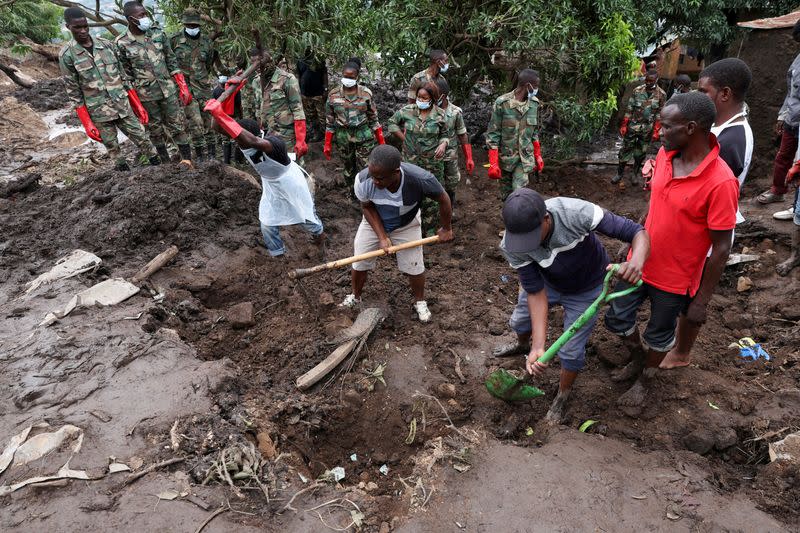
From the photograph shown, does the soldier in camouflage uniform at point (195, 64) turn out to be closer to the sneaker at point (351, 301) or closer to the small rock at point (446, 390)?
the sneaker at point (351, 301)

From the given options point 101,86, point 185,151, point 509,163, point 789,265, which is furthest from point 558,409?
point 101,86

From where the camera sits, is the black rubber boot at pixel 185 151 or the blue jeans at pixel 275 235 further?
the black rubber boot at pixel 185 151

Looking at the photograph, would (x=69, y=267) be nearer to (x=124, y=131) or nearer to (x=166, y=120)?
(x=124, y=131)

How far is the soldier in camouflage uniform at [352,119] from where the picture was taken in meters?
6.20

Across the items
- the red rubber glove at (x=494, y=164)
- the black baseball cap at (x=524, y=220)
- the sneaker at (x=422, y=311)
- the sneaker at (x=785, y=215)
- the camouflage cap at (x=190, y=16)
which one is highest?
the camouflage cap at (x=190, y=16)

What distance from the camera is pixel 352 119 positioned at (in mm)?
6270

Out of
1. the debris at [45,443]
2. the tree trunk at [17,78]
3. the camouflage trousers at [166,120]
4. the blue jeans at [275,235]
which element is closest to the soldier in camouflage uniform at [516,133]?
the blue jeans at [275,235]

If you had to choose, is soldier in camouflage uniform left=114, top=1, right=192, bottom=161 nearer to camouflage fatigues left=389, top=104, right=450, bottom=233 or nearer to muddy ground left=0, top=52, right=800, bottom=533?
muddy ground left=0, top=52, right=800, bottom=533

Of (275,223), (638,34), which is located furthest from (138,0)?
(638,34)

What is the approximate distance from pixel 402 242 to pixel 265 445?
1.99 meters

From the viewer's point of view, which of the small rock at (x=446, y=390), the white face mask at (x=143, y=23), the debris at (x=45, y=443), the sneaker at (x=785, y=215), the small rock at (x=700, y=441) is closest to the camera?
the debris at (x=45, y=443)

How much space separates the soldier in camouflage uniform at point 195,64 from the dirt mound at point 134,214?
1376mm

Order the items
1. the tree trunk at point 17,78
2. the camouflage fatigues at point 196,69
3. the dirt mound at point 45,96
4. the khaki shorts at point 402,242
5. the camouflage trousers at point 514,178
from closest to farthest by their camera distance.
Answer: the khaki shorts at point 402,242 → the camouflage trousers at point 514,178 → the camouflage fatigues at point 196,69 → the dirt mound at point 45,96 → the tree trunk at point 17,78

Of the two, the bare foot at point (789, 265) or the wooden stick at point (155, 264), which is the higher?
the wooden stick at point (155, 264)
